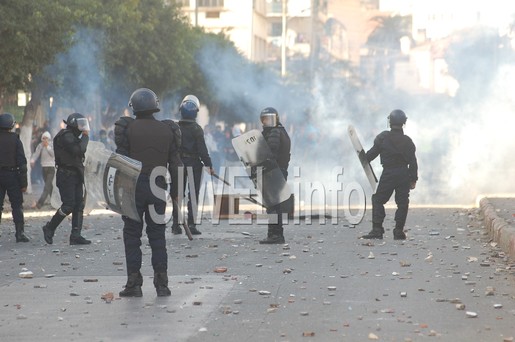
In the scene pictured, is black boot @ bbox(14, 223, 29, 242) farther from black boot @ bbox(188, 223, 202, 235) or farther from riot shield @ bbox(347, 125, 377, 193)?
riot shield @ bbox(347, 125, 377, 193)

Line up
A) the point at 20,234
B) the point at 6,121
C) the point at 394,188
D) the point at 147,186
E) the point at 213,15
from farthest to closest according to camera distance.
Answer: the point at 213,15
the point at 6,121
the point at 20,234
the point at 394,188
the point at 147,186

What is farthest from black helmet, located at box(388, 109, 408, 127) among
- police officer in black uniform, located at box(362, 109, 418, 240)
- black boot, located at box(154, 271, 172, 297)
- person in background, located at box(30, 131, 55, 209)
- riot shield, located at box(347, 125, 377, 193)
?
person in background, located at box(30, 131, 55, 209)

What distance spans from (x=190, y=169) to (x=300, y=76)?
218 feet

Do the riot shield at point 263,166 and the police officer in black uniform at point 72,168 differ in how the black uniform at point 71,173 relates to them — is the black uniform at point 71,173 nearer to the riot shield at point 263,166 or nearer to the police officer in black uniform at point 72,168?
the police officer in black uniform at point 72,168

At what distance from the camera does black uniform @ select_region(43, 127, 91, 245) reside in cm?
1559

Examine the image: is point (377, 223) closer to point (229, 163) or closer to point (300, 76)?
point (229, 163)

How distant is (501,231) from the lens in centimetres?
1553

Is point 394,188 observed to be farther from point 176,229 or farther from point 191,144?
point 176,229

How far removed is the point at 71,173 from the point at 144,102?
214 inches

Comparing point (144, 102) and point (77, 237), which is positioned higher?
point (144, 102)

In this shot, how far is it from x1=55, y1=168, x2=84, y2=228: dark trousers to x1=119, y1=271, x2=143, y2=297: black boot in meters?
5.49

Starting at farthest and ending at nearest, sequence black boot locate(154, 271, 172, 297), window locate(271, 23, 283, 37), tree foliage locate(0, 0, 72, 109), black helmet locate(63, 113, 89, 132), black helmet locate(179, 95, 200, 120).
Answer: window locate(271, 23, 283, 37) → tree foliage locate(0, 0, 72, 109) → black helmet locate(179, 95, 200, 120) → black helmet locate(63, 113, 89, 132) → black boot locate(154, 271, 172, 297)

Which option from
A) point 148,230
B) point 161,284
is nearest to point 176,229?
point 148,230

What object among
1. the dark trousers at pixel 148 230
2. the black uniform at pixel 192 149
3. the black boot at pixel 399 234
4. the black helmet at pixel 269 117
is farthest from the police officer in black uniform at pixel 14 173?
the dark trousers at pixel 148 230
